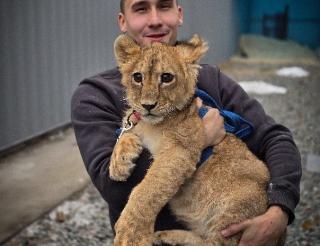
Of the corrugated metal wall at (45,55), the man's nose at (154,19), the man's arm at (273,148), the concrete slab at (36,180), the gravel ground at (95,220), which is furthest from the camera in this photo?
the corrugated metal wall at (45,55)

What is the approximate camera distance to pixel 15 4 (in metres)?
7.41

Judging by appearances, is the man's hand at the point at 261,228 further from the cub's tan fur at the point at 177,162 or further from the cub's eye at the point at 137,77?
the cub's eye at the point at 137,77

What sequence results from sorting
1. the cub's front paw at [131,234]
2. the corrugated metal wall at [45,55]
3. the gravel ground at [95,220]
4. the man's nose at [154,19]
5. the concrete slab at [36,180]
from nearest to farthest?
the cub's front paw at [131,234] → the man's nose at [154,19] → the gravel ground at [95,220] → the concrete slab at [36,180] → the corrugated metal wall at [45,55]

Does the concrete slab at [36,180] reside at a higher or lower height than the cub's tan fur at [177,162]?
lower

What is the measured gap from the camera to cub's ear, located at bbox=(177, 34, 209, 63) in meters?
2.98

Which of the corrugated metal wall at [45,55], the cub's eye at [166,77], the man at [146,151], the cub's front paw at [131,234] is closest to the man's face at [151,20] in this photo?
the man at [146,151]

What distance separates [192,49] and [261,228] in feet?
3.62

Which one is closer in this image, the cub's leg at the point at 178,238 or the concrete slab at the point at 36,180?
the cub's leg at the point at 178,238


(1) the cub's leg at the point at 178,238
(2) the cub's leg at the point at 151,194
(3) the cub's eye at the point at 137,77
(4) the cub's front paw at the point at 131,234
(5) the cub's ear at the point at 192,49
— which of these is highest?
(5) the cub's ear at the point at 192,49

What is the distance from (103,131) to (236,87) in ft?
3.24

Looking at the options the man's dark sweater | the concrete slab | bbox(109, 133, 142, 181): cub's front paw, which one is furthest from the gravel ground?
bbox(109, 133, 142, 181): cub's front paw

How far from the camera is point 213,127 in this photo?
9.79ft

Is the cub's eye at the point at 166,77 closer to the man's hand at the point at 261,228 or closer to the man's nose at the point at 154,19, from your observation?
the man's nose at the point at 154,19

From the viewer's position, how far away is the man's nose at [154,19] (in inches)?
125
